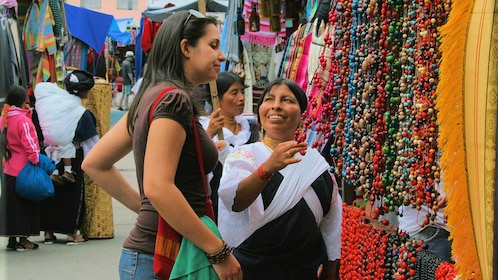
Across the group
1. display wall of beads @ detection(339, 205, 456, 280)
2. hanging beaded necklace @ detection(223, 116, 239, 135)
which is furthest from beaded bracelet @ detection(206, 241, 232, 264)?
hanging beaded necklace @ detection(223, 116, 239, 135)

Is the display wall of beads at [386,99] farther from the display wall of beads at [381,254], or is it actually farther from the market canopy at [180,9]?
the market canopy at [180,9]

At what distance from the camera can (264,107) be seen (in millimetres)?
3574

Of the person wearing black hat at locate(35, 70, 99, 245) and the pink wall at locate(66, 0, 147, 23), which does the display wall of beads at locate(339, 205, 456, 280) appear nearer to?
the person wearing black hat at locate(35, 70, 99, 245)

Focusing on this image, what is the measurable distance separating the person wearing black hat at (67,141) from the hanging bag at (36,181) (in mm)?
272

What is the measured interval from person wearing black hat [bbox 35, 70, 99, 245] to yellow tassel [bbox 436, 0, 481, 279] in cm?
616

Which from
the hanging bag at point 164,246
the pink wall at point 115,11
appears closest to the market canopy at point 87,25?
the hanging bag at point 164,246

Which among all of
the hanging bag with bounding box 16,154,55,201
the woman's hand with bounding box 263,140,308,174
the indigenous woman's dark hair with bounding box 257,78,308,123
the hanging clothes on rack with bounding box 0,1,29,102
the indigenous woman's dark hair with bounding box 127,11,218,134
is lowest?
the hanging bag with bounding box 16,154,55,201

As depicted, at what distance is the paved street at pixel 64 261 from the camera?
677cm

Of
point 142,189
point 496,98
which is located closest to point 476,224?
point 496,98

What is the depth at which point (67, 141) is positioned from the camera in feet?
25.4

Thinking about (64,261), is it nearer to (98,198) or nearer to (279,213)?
(98,198)

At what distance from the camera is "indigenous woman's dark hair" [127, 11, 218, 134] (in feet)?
8.75

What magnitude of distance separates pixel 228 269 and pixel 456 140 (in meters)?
0.94

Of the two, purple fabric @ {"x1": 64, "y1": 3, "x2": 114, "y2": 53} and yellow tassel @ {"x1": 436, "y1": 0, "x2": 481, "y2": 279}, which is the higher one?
yellow tassel @ {"x1": 436, "y1": 0, "x2": 481, "y2": 279}
